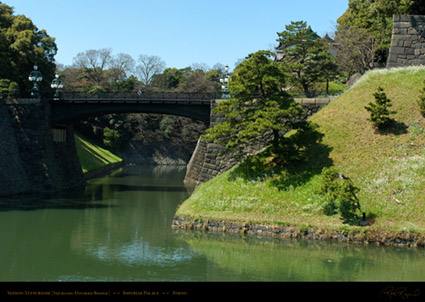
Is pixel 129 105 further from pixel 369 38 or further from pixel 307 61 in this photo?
pixel 369 38

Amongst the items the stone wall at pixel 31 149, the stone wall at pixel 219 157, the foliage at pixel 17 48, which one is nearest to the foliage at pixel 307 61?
the stone wall at pixel 219 157

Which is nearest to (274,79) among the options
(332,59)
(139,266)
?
(139,266)

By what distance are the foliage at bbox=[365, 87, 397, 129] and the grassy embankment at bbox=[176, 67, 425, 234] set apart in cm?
71

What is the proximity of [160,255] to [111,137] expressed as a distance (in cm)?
6461

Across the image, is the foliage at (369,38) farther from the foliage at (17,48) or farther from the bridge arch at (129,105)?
the foliage at (17,48)

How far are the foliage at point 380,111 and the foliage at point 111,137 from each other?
→ 60.9 m

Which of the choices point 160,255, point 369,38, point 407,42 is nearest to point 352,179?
point 160,255

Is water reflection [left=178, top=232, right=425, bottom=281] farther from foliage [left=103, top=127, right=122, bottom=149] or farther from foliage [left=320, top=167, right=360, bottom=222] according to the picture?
foliage [left=103, top=127, right=122, bottom=149]

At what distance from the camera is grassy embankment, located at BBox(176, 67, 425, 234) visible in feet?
80.2

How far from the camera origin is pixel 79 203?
3691 cm

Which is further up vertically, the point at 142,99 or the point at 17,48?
the point at 17,48

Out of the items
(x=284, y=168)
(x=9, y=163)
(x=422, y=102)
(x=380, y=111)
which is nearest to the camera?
(x=284, y=168)

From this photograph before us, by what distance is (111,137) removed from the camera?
83.2 m

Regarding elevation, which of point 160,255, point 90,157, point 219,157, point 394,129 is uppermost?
point 394,129
